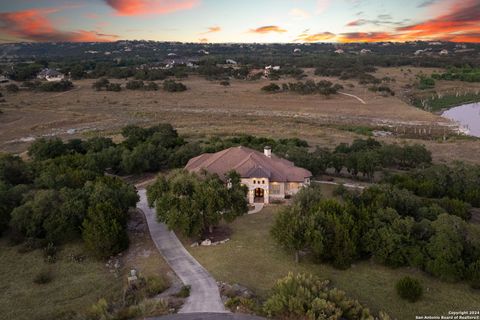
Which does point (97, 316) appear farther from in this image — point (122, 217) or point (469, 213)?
point (469, 213)

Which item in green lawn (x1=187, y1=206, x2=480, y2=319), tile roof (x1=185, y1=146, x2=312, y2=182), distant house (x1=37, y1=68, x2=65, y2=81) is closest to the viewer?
green lawn (x1=187, y1=206, x2=480, y2=319)

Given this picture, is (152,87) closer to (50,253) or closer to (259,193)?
(259,193)

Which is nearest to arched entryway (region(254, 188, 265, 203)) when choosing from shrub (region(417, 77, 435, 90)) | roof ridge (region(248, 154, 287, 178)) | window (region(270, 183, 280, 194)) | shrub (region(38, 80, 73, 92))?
window (region(270, 183, 280, 194))

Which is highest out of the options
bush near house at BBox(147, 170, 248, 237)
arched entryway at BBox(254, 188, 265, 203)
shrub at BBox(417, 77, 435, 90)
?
shrub at BBox(417, 77, 435, 90)

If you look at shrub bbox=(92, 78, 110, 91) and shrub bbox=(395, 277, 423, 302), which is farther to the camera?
shrub bbox=(92, 78, 110, 91)

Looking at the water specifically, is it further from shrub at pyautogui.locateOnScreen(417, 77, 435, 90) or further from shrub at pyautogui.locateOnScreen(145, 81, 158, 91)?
Answer: shrub at pyautogui.locateOnScreen(145, 81, 158, 91)

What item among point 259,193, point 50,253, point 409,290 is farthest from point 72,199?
point 409,290

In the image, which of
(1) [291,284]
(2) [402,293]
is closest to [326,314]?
(1) [291,284]

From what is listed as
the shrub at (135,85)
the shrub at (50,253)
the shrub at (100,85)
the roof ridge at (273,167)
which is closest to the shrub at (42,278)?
the shrub at (50,253)
